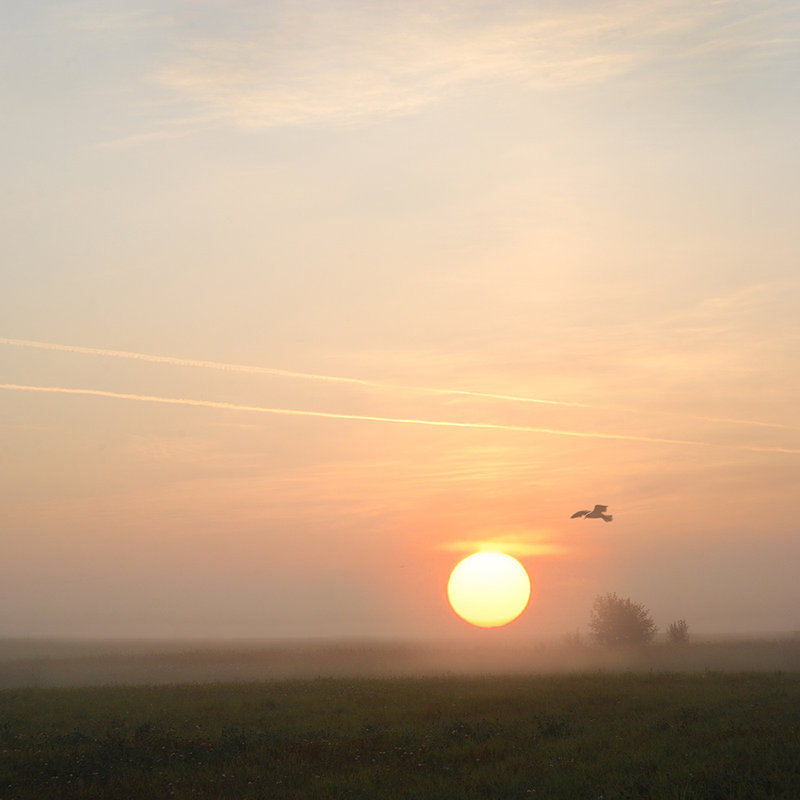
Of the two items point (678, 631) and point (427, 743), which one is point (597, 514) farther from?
point (678, 631)

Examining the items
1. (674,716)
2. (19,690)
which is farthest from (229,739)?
(19,690)

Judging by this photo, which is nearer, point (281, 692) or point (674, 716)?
point (674, 716)

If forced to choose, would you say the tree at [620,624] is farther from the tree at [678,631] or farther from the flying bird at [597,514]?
the flying bird at [597,514]

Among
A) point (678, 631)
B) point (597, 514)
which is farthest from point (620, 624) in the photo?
point (597, 514)

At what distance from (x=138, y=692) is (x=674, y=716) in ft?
92.9

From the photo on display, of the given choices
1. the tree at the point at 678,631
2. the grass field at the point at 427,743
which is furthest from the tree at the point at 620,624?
the grass field at the point at 427,743

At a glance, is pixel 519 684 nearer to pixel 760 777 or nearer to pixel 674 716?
pixel 674 716

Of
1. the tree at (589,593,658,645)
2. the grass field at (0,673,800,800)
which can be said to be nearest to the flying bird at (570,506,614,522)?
the grass field at (0,673,800,800)

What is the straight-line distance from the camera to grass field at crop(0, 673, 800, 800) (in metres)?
17.7

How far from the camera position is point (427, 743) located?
23281mm

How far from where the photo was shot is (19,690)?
4372cm

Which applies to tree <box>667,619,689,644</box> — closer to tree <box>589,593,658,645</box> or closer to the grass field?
tree <box>589,593,658,645</box>

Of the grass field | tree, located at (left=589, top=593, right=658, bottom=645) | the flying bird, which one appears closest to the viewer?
the grass field

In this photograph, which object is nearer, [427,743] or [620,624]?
[427,743]
